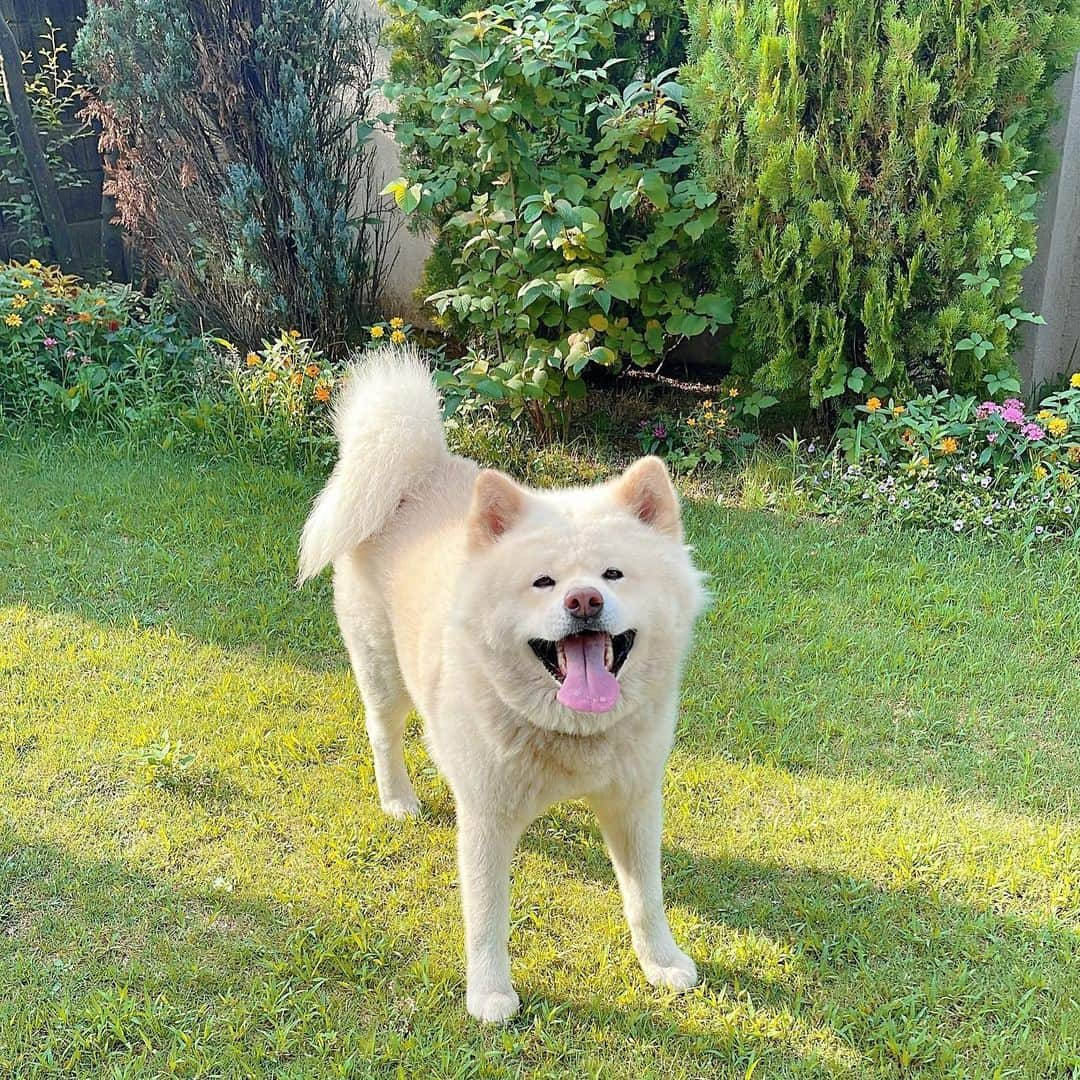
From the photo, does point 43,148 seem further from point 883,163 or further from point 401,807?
point 401,807

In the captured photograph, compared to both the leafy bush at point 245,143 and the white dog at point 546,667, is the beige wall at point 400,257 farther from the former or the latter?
the white dog at point 546,667

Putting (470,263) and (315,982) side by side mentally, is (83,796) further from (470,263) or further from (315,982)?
(470,263)

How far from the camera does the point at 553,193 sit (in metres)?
4.62

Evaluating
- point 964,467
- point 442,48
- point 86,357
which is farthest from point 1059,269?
point 86,357

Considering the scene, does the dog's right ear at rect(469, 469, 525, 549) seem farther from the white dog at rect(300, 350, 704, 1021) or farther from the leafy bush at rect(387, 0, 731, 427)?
the leafy bush at rect(387, 0, 731, 427)

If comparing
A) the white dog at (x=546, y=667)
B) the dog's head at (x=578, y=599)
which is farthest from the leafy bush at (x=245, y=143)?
the dog's head at (x=578, y=599)

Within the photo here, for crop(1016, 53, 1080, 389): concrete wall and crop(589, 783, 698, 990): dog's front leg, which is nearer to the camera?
crop(589, 783, 698, 990): dog's front leg

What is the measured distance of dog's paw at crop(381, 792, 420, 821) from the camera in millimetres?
2984

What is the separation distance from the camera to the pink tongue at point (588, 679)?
6.57 ft

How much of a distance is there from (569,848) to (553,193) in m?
3.10

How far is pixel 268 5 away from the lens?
16.8 ft

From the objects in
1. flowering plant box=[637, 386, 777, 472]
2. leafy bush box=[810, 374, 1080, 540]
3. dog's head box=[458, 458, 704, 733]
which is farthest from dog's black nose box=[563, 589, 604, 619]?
flowering plant box=[637, 386, 777, 472]

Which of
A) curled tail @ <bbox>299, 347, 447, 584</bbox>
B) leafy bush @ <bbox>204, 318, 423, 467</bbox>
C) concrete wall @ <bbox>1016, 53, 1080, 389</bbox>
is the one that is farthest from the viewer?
leafy bush @ <bbox>204, 318, 423, 467</bbox>

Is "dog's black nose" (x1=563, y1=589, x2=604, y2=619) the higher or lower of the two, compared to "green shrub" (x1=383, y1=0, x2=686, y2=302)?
lower
